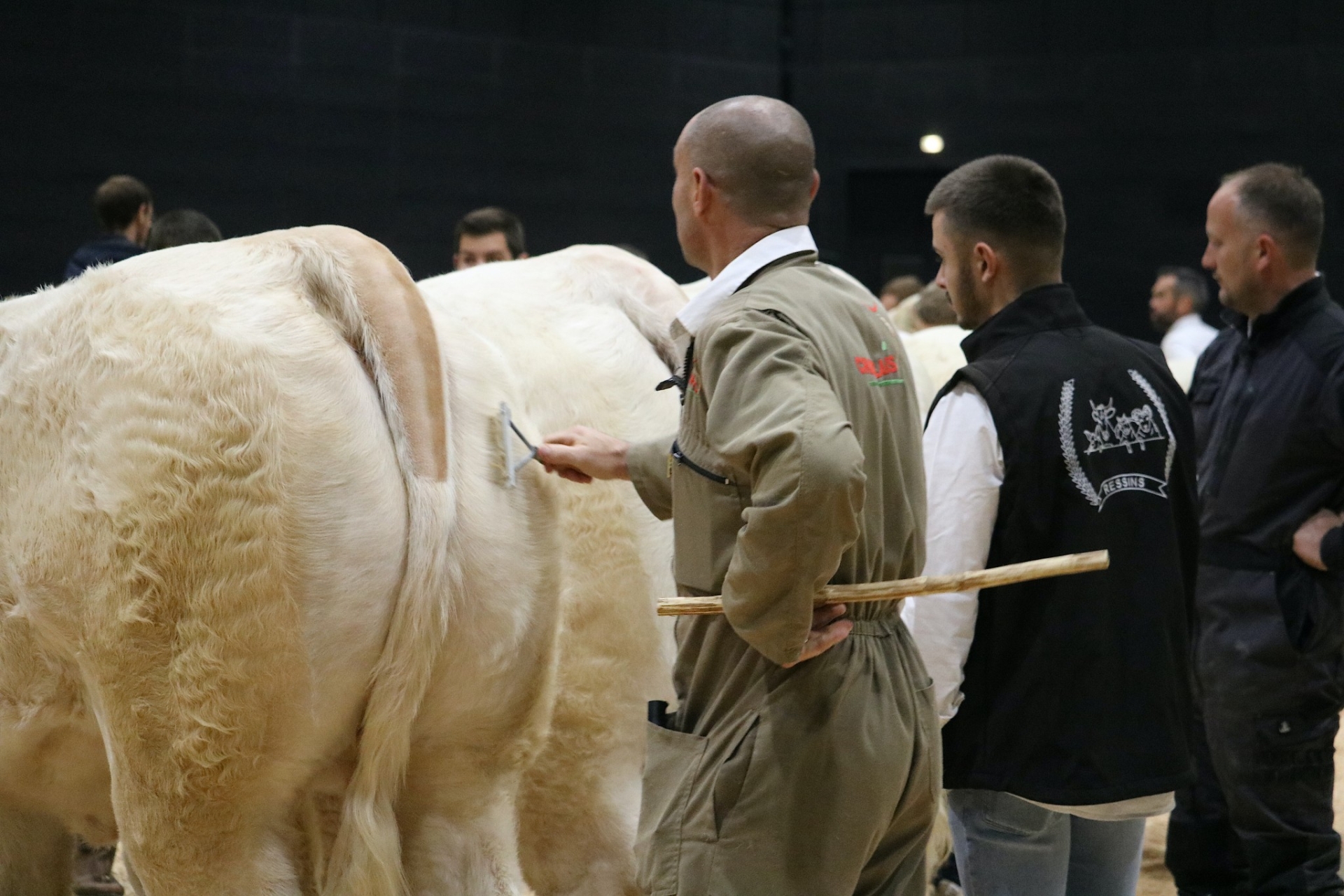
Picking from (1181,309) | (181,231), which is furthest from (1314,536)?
(1181,309)

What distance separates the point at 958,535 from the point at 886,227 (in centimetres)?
1113

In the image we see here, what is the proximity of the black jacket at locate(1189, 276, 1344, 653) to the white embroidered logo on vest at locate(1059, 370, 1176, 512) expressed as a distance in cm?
130

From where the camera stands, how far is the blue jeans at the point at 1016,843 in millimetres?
2646

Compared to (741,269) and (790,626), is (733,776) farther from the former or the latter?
(741,269)

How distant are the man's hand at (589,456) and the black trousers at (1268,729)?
2050mm

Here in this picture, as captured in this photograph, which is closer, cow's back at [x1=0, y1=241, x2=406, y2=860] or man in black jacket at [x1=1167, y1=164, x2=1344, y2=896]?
cow's back at [x1=0, y1=241, x2=406, y2=860]

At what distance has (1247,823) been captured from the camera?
4.01 metres

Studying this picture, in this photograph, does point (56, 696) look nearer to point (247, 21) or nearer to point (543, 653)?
point (543, 653)

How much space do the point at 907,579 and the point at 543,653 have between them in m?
0.77

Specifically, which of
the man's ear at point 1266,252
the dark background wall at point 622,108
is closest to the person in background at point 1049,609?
the man's ear at point 1266,252

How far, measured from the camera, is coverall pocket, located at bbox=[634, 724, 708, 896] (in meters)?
2.19

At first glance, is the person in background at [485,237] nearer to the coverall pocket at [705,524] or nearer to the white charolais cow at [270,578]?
the white charolais cow at [270,578]

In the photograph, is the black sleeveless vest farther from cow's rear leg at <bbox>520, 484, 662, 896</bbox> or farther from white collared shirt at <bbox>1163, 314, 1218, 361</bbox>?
white collared shirt at <bbox>1163, 314, 1218, 361</bbox>

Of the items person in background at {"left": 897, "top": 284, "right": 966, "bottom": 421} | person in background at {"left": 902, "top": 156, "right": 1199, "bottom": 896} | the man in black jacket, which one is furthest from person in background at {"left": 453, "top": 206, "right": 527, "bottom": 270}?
person in background at {"left": 902, "top": 156, "right": 1199, "bottom": 896}
